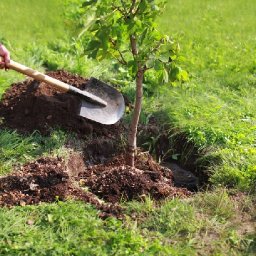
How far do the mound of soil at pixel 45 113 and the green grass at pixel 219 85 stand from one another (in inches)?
34.5

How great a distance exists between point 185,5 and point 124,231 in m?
6.98

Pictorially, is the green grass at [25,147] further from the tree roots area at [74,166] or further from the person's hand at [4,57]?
the person's hand at [4,57]

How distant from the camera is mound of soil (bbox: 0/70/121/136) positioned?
17.3ft

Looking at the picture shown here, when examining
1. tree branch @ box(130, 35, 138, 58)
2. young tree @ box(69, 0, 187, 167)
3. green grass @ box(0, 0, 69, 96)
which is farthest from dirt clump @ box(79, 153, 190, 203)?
green grass @ box(0, 0, 69, 96)

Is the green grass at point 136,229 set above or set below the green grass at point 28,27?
below

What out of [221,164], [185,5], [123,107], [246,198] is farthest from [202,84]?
[185,5]

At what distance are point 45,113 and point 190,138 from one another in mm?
1409

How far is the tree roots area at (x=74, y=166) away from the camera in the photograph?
4277 millimetres

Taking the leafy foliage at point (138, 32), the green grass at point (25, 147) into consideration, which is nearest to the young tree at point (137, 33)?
the leafy foliage at point (138, 32)

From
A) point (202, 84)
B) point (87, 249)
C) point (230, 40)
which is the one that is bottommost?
point (87, 249)

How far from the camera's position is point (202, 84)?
6531 mm

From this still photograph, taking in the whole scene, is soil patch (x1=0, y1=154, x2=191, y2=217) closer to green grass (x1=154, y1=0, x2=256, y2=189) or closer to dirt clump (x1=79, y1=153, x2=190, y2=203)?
dirt clump (x1=79, y1=153, x2=190, y2=203)

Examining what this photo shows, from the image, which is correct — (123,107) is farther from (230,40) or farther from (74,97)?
(230,40)

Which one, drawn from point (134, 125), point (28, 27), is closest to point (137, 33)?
point (134, 125)
